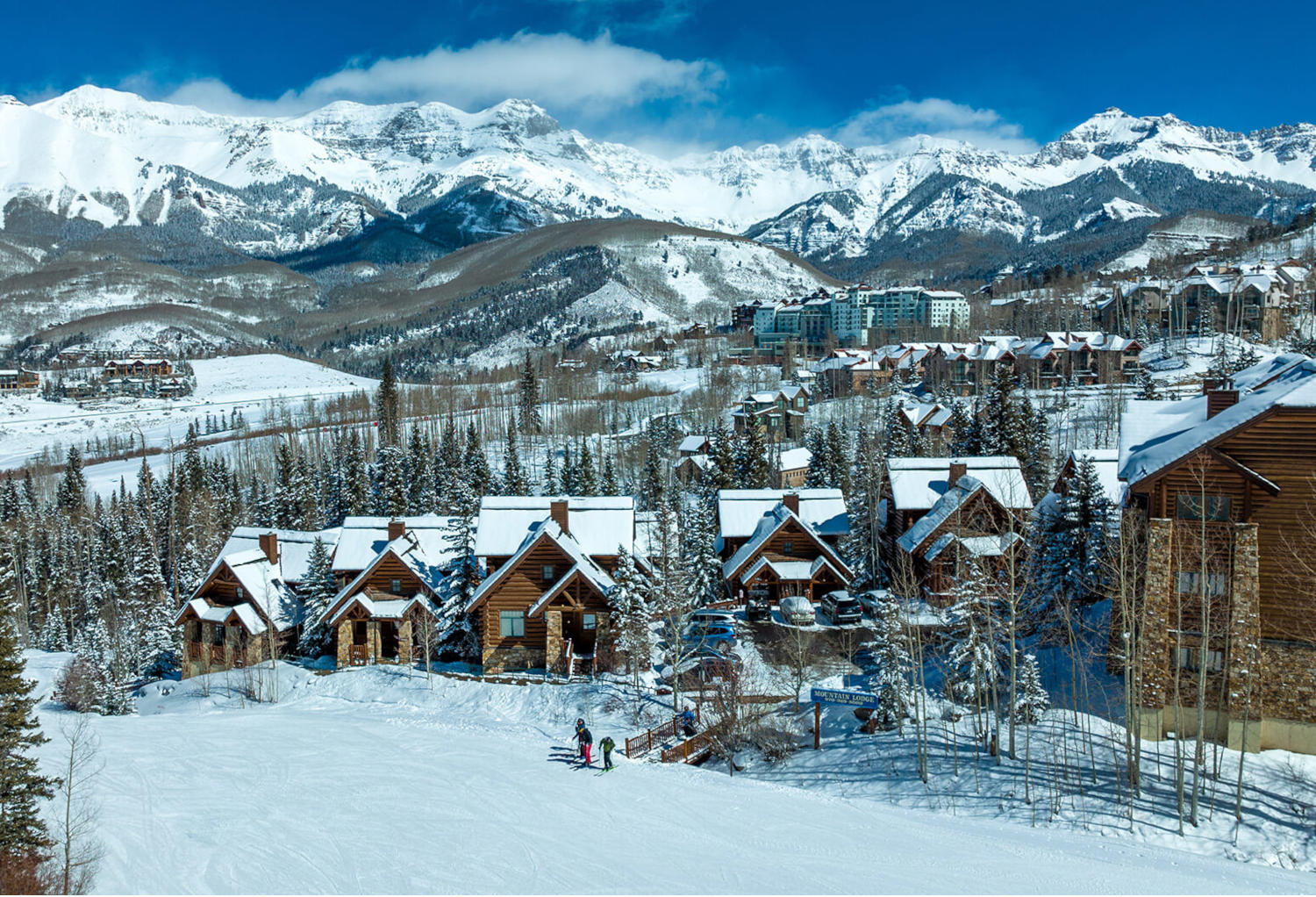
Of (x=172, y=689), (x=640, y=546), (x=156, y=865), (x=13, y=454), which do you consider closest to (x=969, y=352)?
(x=640, y=546)

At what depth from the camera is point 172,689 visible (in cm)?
4269

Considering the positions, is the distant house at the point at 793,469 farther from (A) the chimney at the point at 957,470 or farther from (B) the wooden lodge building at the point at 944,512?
Answer: (A) the chimney at the point at 957,470

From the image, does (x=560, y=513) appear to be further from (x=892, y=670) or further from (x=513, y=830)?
(x=513, y=830)

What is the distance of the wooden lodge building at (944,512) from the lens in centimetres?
4088

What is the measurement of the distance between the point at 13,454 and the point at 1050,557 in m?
197

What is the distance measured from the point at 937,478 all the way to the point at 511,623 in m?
25.3

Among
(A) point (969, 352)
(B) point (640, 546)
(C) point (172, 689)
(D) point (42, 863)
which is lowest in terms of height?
(C) point (172, 689)

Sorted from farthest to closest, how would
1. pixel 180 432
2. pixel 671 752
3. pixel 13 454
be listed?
pixel 180 432, pixel 13 454, pixel 671 752

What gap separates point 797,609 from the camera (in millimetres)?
42844

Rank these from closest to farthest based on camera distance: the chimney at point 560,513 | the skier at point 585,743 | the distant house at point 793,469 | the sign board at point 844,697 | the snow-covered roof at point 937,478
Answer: the skier at point 585,743 < the sign board at point 844,697 < the chimney at point 560,513 < the snow-covered roof at point 937,478 < the distant house at point 793,469

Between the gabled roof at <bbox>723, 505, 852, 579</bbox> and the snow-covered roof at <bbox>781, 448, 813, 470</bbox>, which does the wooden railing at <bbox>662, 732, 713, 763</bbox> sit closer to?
Result: the gabled roof at <bbox>723, 505, 852, 579</bbox>

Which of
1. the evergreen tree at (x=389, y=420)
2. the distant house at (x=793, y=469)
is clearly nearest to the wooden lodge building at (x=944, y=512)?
the distant house at (x=793, y=469)

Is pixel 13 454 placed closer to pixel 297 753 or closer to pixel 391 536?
pixel 391 536

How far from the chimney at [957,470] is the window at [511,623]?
24509 millimetres
